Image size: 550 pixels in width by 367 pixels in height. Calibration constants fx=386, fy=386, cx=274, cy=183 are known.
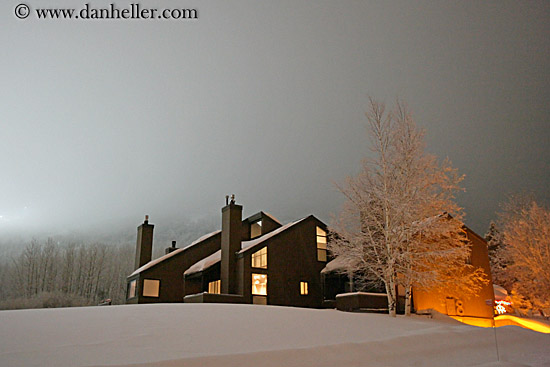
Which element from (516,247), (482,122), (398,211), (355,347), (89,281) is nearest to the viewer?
(355,347)

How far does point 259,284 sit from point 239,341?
1381 cm

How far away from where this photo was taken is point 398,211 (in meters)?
13.7

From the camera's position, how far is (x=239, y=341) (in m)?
6.74

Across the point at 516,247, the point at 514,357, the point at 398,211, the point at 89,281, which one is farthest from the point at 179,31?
the point at 89,281

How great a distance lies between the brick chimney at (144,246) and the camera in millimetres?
25391

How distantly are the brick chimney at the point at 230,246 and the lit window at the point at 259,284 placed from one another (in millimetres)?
952

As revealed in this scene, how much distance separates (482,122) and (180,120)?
81.1 ft

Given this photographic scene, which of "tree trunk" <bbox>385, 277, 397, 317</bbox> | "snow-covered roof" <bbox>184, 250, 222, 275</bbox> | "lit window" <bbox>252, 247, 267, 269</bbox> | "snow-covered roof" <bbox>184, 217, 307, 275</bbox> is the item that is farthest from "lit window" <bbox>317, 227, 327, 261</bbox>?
"tree trunk" <bbox>385, 277, 397, 317</bbox>

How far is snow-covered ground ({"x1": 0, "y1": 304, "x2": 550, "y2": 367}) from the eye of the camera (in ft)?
18.1

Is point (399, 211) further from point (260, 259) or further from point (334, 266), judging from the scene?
point (260, 259)

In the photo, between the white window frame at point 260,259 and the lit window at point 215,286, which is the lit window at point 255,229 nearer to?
the lit window at point 215,286

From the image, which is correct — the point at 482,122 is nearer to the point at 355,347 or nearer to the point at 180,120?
the point at 180,120

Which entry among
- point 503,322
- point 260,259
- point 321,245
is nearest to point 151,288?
point 260,259

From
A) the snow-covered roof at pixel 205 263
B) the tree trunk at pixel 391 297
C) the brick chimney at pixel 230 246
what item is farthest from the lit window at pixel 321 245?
the tree trunk at pixel 391 297
